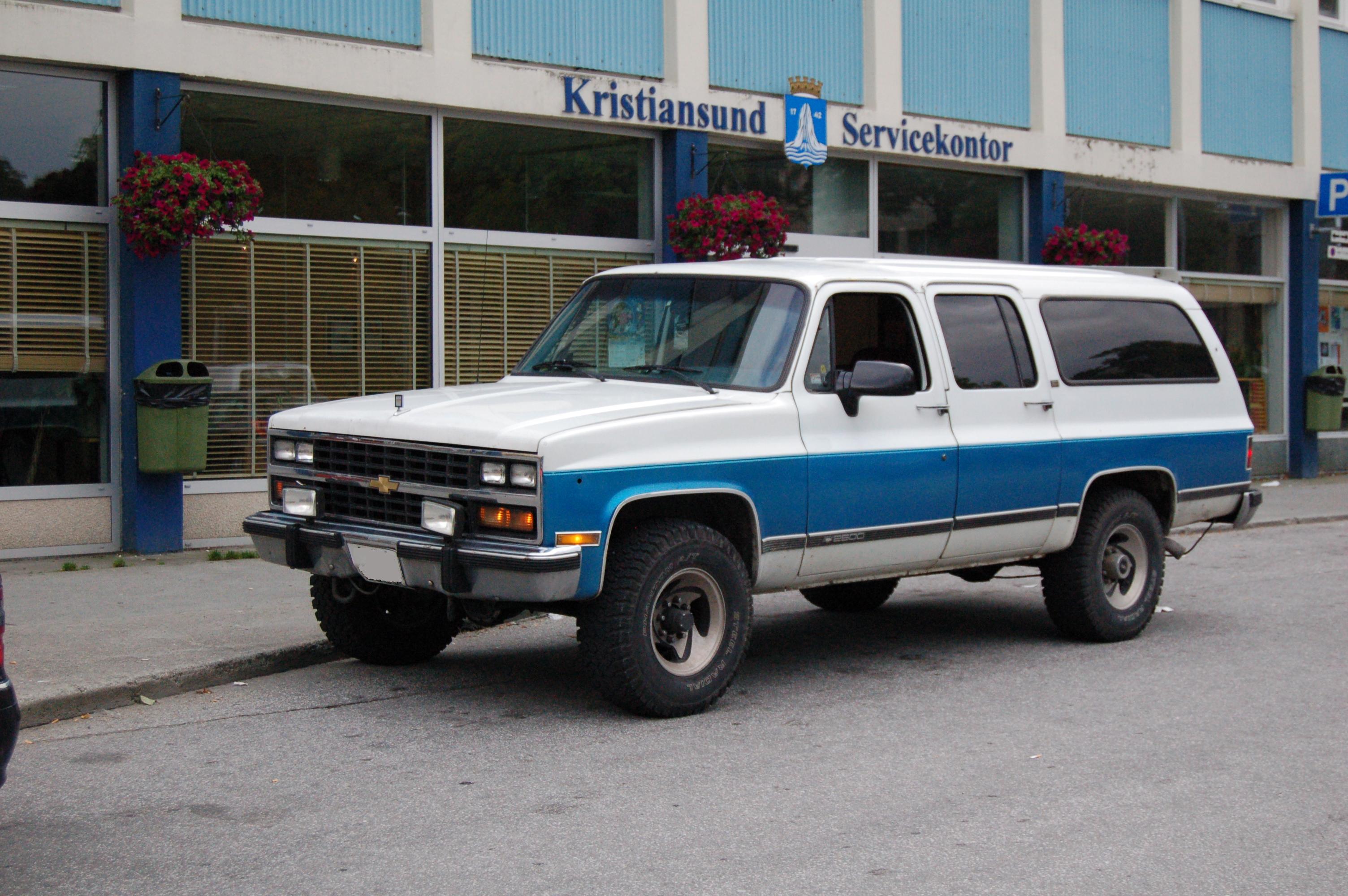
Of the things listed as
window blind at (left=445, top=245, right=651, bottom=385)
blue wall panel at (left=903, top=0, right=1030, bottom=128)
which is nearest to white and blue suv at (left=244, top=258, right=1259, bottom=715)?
window blind at (left=445, top=245, right=651, bottom=385)

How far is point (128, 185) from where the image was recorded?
437 inches

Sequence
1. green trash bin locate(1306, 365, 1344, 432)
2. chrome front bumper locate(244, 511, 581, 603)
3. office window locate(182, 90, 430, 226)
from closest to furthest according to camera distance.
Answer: chrome front bumper locate(244, 511, 581, 603), office window locate(182, 90, 430, 226), green trash bin locate(1306, 365, 1344, 432)

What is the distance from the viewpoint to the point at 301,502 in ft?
22.5

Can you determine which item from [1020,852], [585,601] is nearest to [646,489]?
[585,601]

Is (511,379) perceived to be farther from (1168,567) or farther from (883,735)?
(1168,567)

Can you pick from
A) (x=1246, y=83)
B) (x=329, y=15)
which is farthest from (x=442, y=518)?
(x=1246, y=83)

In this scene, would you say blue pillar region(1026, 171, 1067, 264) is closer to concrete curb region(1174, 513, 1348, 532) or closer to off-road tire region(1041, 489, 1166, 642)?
concrete curb region(1174, 513, 1348, 532)

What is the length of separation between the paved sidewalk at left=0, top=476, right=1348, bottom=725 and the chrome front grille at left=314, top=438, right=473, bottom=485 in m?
1.41

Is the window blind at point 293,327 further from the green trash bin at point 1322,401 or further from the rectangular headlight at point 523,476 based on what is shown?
the green trash bin at point 1322,401

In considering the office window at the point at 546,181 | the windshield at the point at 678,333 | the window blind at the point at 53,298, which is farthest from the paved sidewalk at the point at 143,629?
the office window at the point at 546,181

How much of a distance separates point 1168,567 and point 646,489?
23.3ft

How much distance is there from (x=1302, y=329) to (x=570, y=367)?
52.8ft

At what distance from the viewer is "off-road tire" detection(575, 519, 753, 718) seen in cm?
620

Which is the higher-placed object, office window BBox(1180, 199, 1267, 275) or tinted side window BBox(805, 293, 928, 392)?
office window BBox(1180, 199, 1267, 275)
